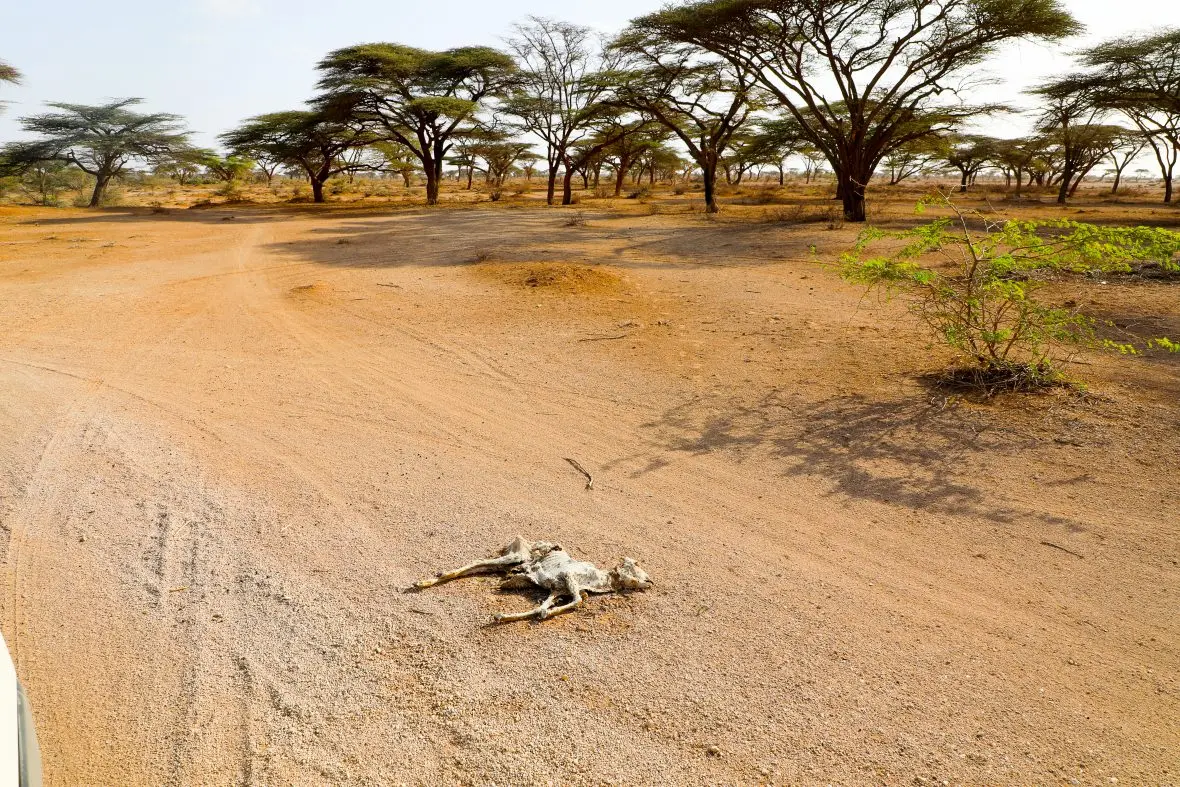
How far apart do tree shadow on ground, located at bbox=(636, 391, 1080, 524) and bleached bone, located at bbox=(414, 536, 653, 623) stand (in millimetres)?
1317

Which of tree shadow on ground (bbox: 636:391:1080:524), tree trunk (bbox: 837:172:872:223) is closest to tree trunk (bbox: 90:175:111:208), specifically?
tree trunk (bbox: 837:172:872:223)

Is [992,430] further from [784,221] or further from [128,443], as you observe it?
[784,221]

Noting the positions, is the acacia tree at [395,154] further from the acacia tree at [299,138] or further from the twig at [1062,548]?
the twig at [1062,548]

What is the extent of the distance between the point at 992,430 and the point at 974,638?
244 centimetres

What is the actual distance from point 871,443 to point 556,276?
5936 mm

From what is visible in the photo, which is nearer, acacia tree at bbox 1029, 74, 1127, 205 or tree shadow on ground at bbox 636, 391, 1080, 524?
tree shadow on ground at bbox 636, 391, 1080, 524

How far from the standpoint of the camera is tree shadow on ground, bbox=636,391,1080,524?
4.23 metres

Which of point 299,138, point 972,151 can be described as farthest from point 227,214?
point 972,151

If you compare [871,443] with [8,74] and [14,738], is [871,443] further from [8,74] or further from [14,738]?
[8,74]

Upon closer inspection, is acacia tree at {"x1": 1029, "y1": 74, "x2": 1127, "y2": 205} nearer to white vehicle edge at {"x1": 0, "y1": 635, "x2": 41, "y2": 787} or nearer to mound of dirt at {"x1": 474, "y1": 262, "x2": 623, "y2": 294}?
mound of dirt at {"x1": 474, "y1": 262, "x2": 623, "y2": 294}

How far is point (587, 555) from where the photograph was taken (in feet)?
11.8

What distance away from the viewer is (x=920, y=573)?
344 centimetres

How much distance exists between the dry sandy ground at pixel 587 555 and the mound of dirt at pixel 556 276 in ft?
6.81

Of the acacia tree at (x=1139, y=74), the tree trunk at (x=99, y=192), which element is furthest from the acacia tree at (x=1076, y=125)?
the tree trunk at (x=99, y=192)
